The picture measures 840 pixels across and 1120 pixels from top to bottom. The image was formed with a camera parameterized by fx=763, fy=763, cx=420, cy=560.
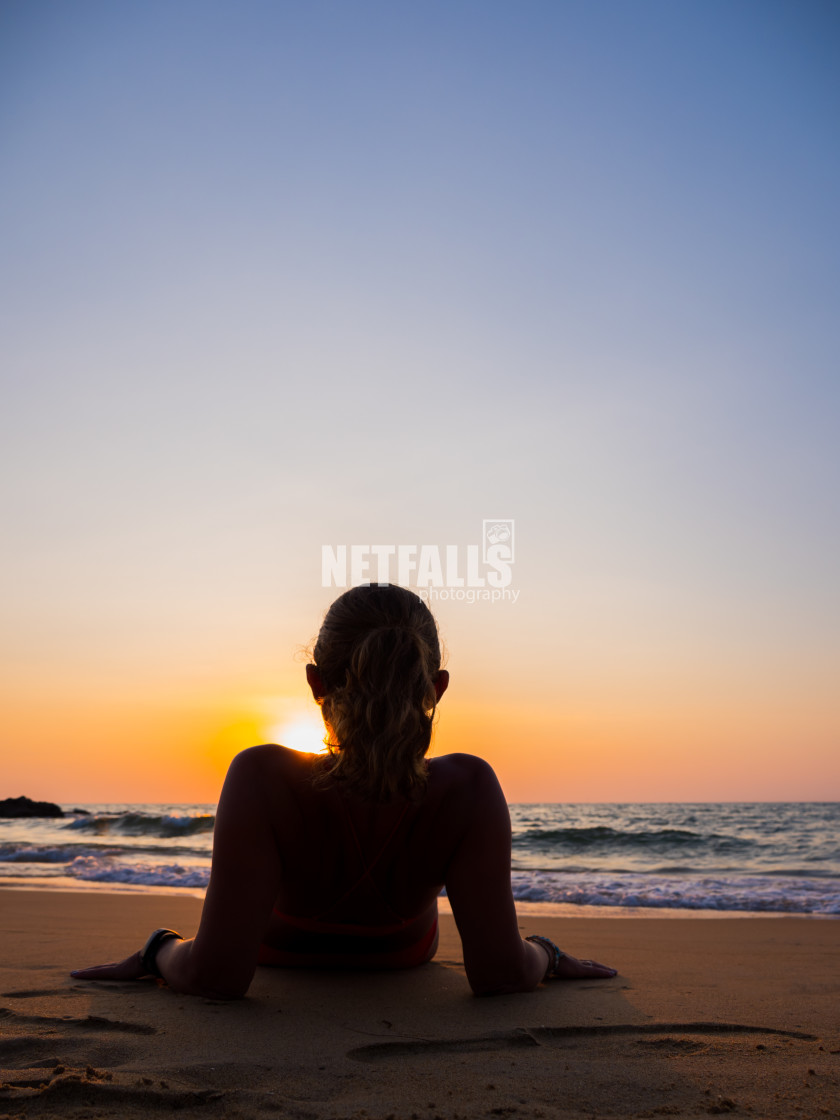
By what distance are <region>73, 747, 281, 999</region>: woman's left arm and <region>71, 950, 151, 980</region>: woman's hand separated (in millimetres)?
413

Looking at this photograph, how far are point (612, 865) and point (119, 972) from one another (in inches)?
484

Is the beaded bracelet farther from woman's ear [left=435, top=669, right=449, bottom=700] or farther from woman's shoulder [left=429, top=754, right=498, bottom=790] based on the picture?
woman's ear [left=435, top=669, right=449, bottom=700]

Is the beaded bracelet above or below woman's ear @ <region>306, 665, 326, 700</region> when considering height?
below

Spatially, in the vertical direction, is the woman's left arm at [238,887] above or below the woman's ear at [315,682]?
below

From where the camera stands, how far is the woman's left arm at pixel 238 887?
7.91 feet

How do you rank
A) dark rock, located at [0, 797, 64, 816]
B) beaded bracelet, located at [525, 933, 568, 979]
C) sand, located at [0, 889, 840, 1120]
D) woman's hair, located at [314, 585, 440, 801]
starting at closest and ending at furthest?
sand, located at [0, 889, 840, 1120] → woman's hair, located at [314, 585, 440, 801] → beaded bracelet, located at [525, 933, 568, 979] → dark rock, located at [0, 797, 64, 816]

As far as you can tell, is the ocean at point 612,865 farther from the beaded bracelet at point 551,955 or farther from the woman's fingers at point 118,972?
the woman's fingers at point 118,972

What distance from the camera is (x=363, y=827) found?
101 inches

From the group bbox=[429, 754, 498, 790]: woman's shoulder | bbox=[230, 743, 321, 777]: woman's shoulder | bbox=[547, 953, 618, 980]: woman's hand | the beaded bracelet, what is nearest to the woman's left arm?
bbox=[230, 743, 321, 777]: woman's shoulder

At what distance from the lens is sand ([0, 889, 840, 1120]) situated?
1651mm

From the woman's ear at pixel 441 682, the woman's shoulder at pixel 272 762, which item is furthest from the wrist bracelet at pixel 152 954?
the woman's ear at pixel 441 682

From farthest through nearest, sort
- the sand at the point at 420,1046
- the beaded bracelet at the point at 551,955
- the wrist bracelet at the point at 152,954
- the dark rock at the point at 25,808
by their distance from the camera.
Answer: the dark rock at the point at 25,808 → the beaded bracelet at the point at 551,955 → the wrist bracelet at the point at 152,954 → the sand at the point at 420,1046

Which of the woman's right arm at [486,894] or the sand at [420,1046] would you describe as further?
the woman's right arm at [486,894]

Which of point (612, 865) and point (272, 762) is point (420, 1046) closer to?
point (272, 762)
